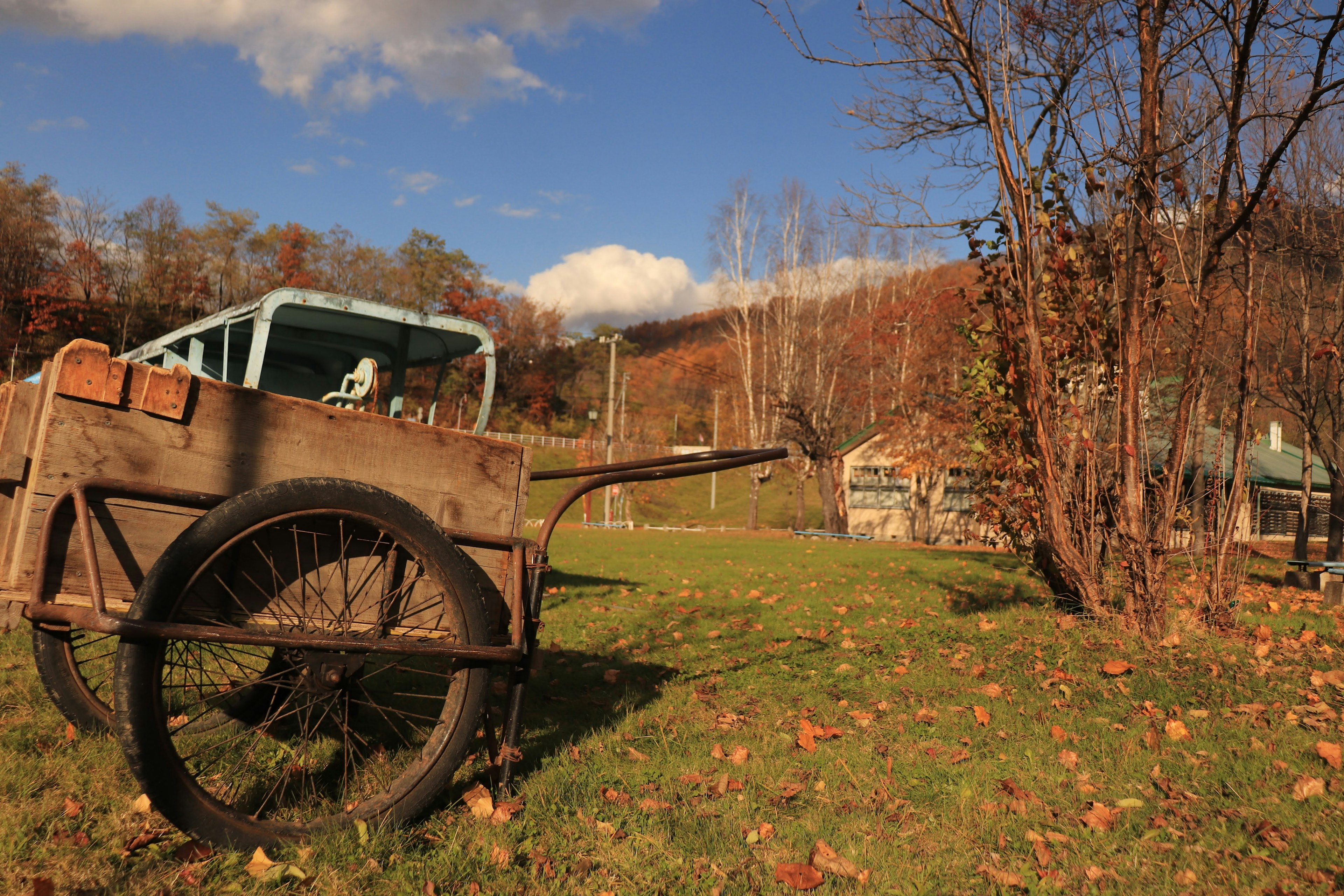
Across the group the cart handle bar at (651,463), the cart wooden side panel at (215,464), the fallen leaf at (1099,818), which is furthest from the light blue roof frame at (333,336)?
the fallen leaf at (1099,818)

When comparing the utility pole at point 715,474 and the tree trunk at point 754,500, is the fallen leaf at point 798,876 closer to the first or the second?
the tree trunk at point 754,500

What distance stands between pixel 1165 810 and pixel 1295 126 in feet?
13.2

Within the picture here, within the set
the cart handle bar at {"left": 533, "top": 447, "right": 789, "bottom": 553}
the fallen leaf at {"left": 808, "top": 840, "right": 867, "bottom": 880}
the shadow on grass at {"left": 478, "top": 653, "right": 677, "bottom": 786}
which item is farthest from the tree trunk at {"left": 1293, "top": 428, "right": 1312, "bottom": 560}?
the fallen leaf at {"left": 808, "top": 840, "right": 867, "bottom": 880}

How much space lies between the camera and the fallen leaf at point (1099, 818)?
9.17ft

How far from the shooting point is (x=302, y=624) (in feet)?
7.84

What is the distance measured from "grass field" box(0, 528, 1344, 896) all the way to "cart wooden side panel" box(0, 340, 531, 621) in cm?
89

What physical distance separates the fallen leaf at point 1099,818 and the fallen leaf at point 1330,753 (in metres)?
1.18

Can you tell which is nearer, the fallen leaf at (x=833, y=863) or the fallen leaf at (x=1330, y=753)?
the fallen leaf at (x=833, y=863)

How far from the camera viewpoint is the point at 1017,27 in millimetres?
5992

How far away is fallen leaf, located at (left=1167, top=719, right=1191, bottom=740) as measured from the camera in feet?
11.9

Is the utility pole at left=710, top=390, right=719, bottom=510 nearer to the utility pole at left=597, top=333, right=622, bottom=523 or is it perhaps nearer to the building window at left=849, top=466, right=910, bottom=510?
the utility pole at left=597, top=333, right=622, bottom=523

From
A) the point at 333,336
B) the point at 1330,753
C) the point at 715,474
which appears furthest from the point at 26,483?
the point at 715,474

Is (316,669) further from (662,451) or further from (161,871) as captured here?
(662,451)

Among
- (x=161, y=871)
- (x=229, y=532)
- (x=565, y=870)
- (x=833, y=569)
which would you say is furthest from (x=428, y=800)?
(x=833, y=569)
